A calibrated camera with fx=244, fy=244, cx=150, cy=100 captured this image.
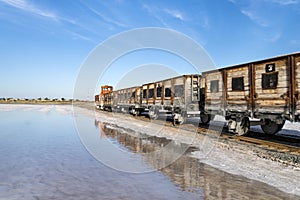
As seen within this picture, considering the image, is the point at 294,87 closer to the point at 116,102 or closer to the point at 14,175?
the point at 14,175

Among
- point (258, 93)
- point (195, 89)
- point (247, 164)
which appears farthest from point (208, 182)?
point (195, 89)

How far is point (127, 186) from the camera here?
5574mm

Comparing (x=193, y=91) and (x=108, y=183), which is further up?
(x=193, y=91)

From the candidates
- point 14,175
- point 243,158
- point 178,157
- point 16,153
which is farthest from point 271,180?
point 16,153

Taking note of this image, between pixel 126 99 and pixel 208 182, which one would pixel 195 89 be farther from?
pixel 126 99

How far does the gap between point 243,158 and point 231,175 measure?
2104mm

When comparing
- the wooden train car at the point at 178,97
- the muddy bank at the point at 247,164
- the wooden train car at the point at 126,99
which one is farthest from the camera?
the wooden train car at the point at 126,99

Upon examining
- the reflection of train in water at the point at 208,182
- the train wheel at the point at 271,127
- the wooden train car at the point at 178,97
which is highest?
the wooden train car at the point at 178,97

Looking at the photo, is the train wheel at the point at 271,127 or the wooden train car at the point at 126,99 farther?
the wooden train car at the point at 126,99

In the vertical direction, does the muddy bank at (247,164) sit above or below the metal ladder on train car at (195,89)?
below

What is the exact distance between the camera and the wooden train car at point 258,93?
33.2ft

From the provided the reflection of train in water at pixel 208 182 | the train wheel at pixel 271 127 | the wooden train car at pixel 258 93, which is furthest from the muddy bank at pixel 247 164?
the train wheel at pixel 271 127

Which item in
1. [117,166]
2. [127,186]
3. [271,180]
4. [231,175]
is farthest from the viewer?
[117,166]

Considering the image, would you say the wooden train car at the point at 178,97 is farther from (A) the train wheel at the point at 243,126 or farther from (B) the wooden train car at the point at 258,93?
(A) the train wheel at the point at 243,126
